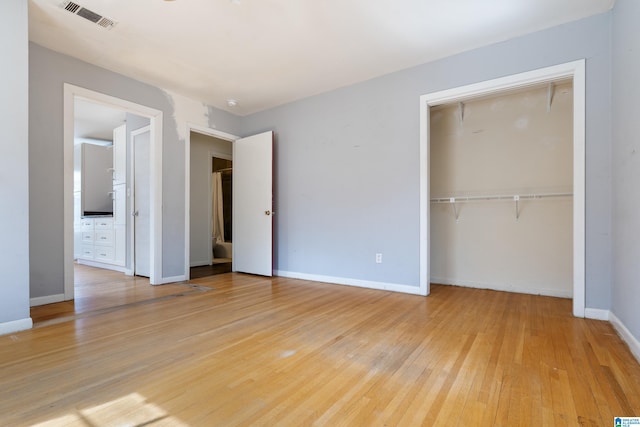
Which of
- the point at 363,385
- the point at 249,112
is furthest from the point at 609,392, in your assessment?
the point at 249,112

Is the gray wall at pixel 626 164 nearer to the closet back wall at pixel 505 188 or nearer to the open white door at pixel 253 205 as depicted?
the closet back wall at pixel 505 188

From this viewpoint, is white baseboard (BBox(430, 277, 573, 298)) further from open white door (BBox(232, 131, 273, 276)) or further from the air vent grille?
the air vent grille

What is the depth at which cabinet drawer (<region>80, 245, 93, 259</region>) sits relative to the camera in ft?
18.8

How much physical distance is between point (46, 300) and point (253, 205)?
254 centimetres

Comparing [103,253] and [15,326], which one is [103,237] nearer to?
[103,253]

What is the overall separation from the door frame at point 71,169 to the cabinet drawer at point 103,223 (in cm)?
197

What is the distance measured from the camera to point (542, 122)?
3391mm

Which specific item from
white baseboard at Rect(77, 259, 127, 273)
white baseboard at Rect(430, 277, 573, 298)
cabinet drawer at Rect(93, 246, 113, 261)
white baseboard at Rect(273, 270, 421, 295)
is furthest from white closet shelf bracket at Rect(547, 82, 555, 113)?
cabinet drawer at Rect(93, 246, 113, 261)

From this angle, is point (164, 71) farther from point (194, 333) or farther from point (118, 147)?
point (194, 333)

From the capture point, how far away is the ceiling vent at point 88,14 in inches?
94.4

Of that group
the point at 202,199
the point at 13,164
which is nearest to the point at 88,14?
the point at 13,164

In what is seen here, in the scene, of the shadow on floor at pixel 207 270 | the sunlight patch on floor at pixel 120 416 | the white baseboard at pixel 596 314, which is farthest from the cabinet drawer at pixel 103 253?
the white baseboard at pixel 596 314

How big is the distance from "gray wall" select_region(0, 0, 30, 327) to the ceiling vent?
0.27 metres

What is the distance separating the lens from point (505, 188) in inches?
Answer: 142
